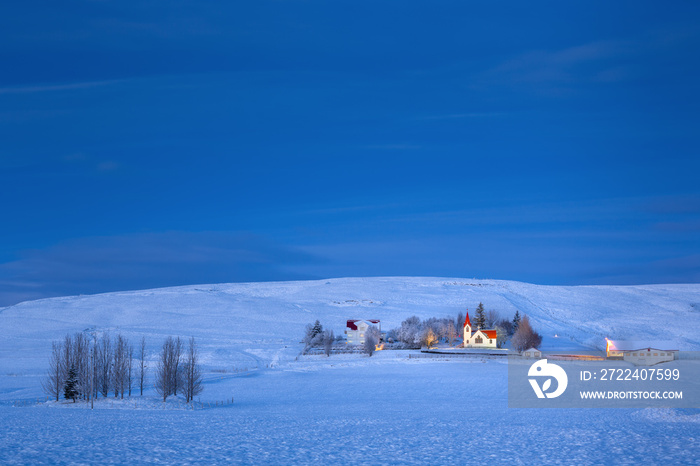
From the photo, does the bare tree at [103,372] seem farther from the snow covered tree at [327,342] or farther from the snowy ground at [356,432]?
the snow covered tree at [327,342]

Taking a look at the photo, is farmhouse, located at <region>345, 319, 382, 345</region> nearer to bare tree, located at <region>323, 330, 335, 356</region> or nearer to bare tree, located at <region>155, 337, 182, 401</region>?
bare tree, located at <region>323, 330, 335, 356</region>

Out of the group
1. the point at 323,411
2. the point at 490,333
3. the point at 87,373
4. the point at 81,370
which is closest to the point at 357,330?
the point at 490,333

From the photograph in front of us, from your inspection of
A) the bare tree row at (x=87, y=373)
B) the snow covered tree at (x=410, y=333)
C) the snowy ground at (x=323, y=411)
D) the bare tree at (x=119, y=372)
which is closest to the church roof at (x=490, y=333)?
the snowy ground at (x=323, y=411)

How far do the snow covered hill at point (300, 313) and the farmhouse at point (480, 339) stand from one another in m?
7.04

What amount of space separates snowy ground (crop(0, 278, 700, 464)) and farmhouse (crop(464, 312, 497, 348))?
23.4 ft

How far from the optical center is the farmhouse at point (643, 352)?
174 feet

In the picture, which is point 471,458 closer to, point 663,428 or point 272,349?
point 663,428

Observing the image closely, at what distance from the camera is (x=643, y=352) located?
53.5m

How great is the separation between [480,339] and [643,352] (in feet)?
68.2

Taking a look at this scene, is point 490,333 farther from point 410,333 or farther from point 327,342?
point 327,342

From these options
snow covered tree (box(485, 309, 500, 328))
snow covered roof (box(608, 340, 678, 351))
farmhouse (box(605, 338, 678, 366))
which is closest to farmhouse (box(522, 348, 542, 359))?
farmhouse (box(605, 338, 678, 366))

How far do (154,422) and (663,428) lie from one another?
848 inches

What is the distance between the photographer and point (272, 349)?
2980 inches

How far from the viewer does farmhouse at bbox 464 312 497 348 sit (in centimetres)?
7088
